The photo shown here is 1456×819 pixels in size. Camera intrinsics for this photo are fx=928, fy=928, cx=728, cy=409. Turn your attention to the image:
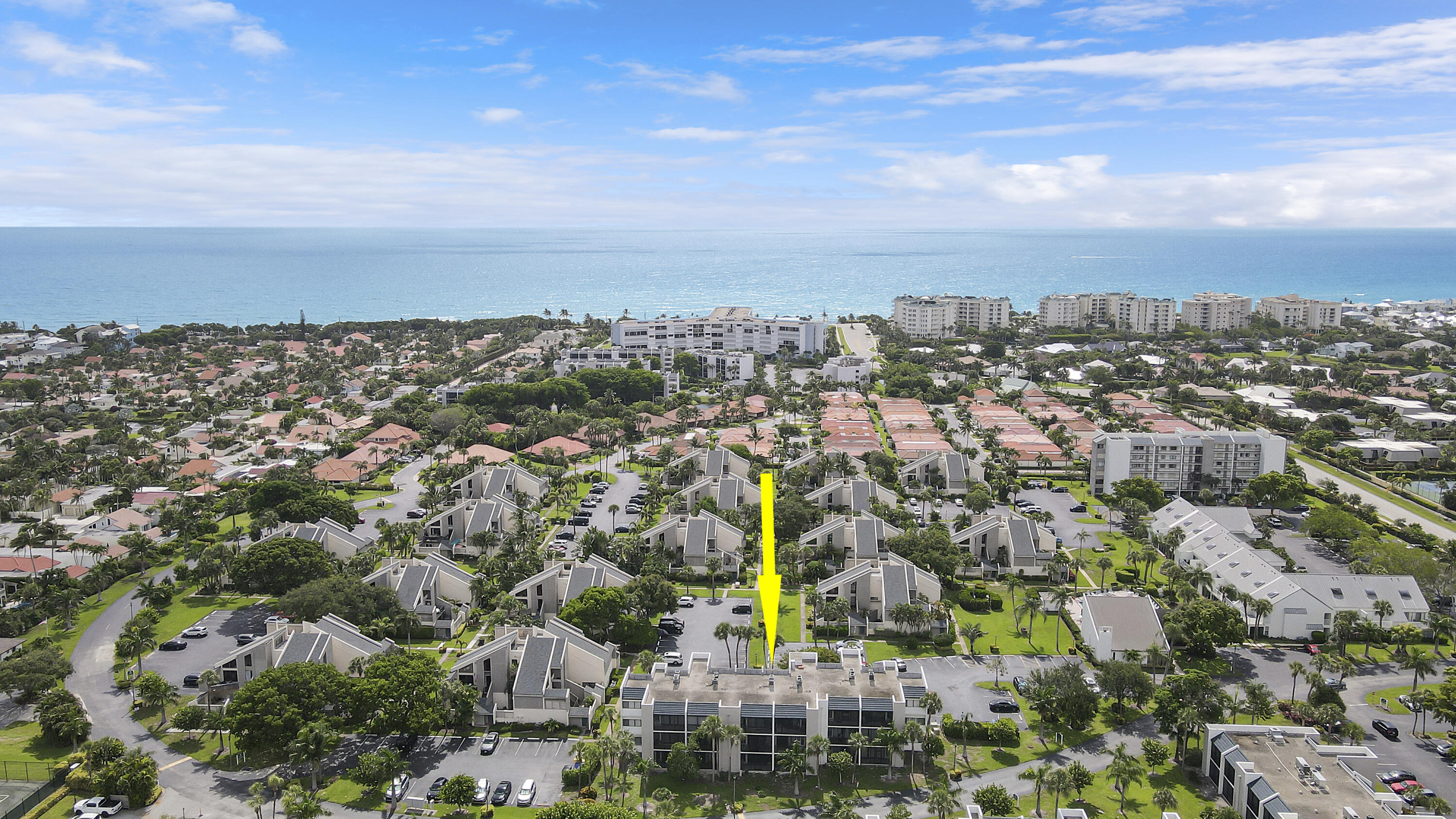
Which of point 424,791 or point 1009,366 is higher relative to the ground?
point 1009,366

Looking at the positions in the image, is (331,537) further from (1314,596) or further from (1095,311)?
(1095,311)

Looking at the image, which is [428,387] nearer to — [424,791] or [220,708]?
[220,708]

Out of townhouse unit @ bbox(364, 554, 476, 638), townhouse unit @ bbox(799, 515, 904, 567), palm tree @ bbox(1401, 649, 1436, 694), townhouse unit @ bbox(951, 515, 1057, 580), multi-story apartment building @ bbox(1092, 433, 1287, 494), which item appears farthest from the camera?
multi-story apartment building @ bbox(1092, 433, 1287, 494)

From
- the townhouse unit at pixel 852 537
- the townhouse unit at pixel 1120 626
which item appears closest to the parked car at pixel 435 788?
the townhouse unit at pixel 852 537

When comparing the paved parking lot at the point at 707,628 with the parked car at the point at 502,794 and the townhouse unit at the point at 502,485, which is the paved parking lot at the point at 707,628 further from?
the townhouse unit at the point at 502,485

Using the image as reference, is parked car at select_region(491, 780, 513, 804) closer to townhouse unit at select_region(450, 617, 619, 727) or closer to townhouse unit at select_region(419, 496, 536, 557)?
townhouse unit at select_region(450, 617, 619, 727)

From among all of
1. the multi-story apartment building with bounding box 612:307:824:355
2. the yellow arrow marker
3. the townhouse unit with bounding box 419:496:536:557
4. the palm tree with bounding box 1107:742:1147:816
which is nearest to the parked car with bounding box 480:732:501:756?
the yellow arrow marker

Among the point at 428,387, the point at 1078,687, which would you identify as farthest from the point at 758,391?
the point at 1078,687
